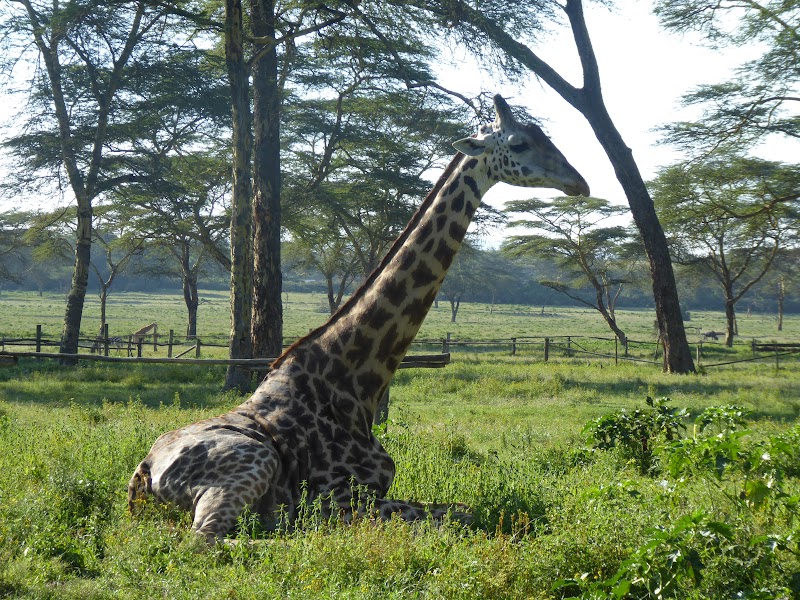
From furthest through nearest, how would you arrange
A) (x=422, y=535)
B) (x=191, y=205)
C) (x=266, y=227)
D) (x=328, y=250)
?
1. (x=328, y=250)
2. (x=191, y=205)
3. (x=266, y=227)
4. (x=422, y=535)

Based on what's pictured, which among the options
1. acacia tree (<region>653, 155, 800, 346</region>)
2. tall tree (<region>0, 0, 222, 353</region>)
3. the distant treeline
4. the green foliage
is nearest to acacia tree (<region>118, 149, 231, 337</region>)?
tall tree (<region>0, 0, 222, 353</region>)

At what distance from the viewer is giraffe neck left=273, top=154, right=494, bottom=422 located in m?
5.58

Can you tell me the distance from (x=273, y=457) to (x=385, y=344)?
116cm

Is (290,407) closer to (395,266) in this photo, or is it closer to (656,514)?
(395,266)

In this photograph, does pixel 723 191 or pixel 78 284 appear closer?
pixel 78 284

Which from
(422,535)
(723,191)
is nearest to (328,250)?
(723,191)

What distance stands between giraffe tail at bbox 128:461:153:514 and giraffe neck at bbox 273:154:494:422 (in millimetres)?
1164

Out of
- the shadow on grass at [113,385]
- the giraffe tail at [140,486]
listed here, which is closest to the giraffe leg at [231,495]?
the giraffe tail at [140,486]

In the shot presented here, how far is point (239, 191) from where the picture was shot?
1437cm

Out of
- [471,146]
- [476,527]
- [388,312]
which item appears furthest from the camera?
[471,146]

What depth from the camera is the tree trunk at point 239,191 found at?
14445 mm

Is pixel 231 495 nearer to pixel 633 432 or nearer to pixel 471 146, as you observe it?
pixel 471 146

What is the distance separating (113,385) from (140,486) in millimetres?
11785

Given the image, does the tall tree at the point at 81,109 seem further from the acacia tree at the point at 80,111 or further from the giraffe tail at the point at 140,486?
the giraffe tail at the point at 140,486
